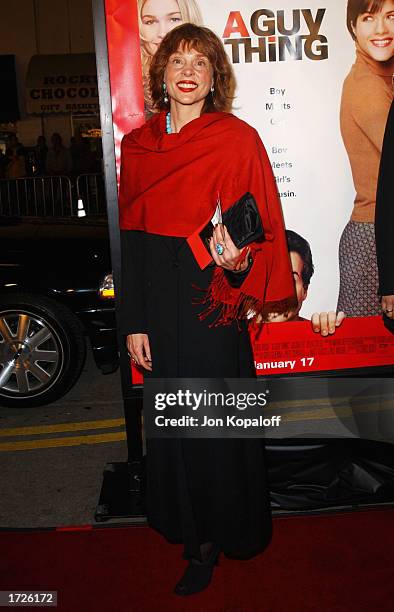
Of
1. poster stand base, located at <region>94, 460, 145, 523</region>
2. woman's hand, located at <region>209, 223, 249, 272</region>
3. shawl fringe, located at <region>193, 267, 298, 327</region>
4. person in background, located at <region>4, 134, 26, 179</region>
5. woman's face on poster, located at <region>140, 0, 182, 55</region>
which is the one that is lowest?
poster stand base, located at <region>94, 460, 145, 523</region>

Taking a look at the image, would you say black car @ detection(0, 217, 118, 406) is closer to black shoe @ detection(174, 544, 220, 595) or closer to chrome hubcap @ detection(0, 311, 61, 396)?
chrome hubcap @ detection(0, 311, 61, 396)

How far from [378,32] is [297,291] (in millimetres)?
1140

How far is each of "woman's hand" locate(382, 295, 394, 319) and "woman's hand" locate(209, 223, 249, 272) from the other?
779 mm

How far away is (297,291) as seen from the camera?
3088mm

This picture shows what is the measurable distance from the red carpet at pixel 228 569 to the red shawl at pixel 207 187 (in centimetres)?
108

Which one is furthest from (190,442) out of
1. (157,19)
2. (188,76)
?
(157,19)

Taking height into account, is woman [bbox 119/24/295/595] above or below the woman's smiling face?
below

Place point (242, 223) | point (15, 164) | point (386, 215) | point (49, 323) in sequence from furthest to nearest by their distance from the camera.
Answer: point (15, 164) → point (49, 323) → point (386, 215) → point (242, 223)

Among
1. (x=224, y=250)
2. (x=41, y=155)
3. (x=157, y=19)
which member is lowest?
(x=224, y=250)

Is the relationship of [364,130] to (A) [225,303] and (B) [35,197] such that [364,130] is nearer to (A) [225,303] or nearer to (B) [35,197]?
(A) [225,303]

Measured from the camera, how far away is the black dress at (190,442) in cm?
259

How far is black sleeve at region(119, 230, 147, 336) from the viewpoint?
267 centimetres

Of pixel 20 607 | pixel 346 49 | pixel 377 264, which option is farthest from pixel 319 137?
pixel 20 607

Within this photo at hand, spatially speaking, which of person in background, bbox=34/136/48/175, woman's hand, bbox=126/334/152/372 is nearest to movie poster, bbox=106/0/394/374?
woman's hand, bbox=126/334/152/372
